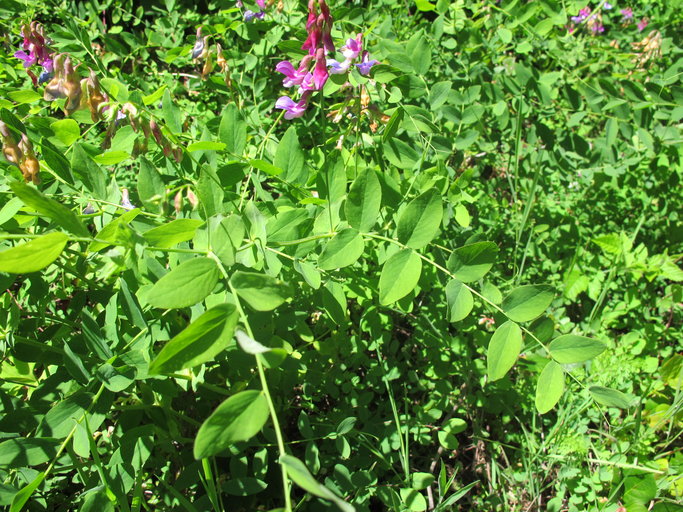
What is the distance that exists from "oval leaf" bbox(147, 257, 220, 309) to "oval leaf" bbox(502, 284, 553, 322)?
663mm

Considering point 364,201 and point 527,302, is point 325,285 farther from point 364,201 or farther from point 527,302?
point 527,302

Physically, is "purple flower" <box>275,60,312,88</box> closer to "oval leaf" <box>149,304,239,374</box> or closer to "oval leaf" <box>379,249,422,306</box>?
"oval leaf" <box>379,249,422,306</box>

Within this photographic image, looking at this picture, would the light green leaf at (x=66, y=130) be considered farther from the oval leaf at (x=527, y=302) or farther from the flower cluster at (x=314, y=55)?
the oval leaf at (x=527, y=302)

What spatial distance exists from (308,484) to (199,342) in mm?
279

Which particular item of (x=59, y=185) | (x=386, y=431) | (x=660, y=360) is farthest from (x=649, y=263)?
(x=59, y=185)

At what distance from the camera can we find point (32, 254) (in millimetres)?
806

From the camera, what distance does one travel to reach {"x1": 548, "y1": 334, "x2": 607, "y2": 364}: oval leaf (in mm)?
1122

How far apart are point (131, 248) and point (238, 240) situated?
0.20 m

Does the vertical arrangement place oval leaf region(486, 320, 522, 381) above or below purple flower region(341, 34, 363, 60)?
below

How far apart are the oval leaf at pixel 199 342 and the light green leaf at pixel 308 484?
0.20 metres

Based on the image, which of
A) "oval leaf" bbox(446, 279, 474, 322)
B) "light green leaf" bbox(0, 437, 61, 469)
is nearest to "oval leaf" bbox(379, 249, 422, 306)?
"oval leaf" bbox(446, 279, 474, 322)

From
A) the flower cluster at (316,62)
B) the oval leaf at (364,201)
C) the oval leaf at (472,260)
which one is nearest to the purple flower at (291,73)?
the flower cluster at (316,62)

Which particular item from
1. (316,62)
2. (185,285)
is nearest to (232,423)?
(185,285)

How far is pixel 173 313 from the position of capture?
4.33 ft
